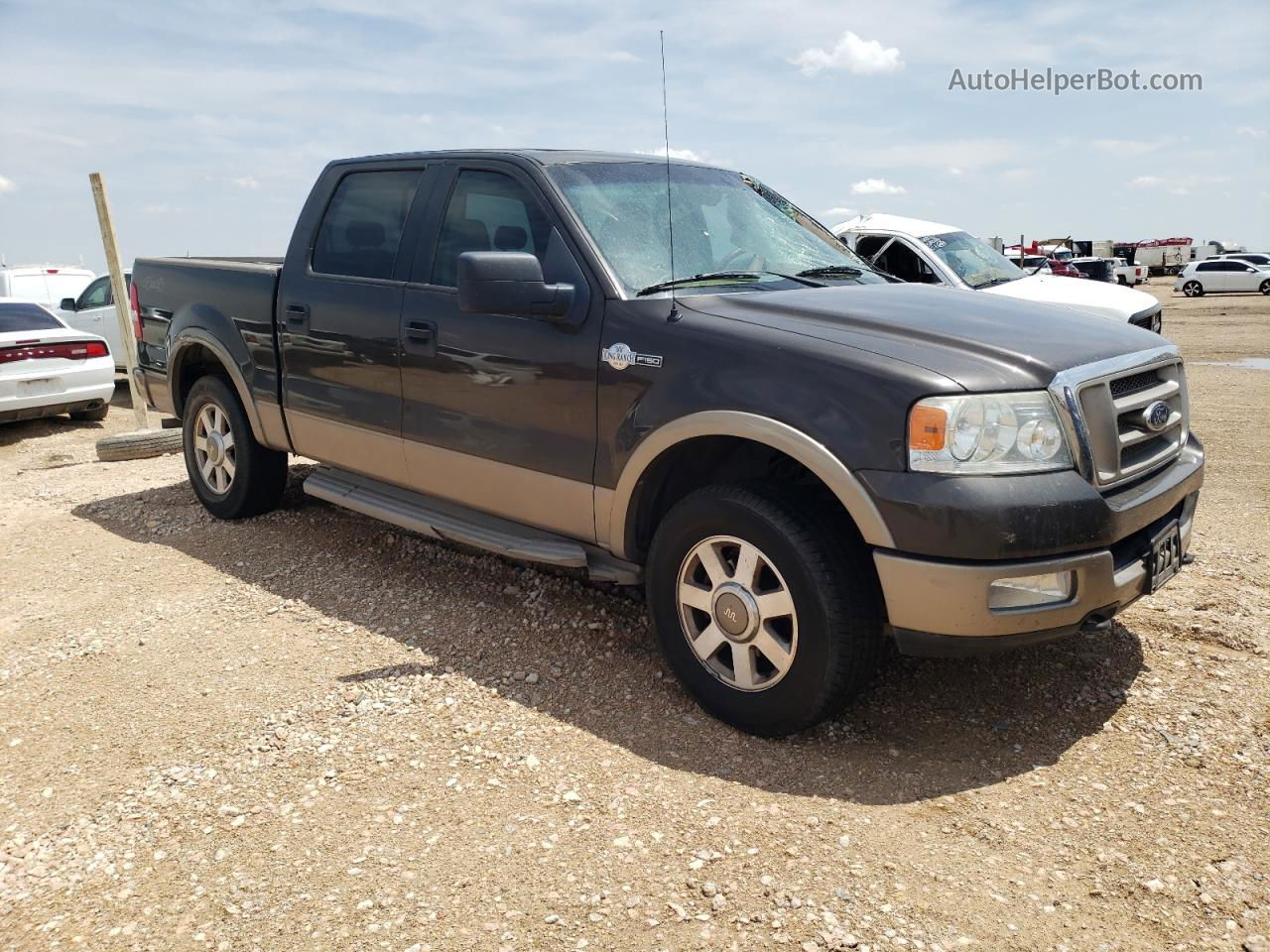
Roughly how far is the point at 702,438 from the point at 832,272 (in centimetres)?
122

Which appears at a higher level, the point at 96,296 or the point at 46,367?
the point at 96,296

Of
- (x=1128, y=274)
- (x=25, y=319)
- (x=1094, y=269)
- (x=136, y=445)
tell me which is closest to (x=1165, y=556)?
(x=136, y=445)

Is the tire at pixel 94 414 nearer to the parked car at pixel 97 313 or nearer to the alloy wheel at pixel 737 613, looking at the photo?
the parked car at pixel 97 313

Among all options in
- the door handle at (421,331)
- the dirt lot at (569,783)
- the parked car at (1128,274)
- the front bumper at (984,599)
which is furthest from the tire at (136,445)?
the parked car at (1128,274)

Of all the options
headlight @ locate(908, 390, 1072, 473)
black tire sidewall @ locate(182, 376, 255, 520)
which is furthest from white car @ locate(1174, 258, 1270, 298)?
headlight @ locate(908, 390, 1072, 473)

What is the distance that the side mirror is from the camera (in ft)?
12.3

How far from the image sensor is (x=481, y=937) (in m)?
2.66

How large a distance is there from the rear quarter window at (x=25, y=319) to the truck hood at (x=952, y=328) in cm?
1030

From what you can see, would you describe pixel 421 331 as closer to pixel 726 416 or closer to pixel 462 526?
pixel 462 526

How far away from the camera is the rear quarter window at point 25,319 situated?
1138 cm

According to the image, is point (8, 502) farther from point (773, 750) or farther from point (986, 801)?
point (986, 801)

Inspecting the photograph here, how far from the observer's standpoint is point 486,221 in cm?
449

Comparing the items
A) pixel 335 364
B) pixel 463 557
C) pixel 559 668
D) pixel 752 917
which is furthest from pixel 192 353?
pixel 752 917

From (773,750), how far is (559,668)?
3.40ft
